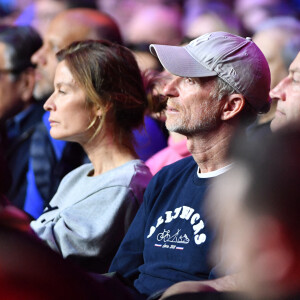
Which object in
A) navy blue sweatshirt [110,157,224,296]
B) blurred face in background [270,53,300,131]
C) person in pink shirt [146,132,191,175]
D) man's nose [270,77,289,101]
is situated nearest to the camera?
navy blue sweatshirt [110,157,224,296]

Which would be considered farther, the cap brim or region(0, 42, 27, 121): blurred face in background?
region(0, 42, 27, 121): blurred face in background

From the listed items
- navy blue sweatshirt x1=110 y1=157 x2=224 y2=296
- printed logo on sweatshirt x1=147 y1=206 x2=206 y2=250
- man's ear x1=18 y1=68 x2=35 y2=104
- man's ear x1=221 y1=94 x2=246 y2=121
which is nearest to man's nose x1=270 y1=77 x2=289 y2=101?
man's ear x1=221 y1=94 x2=246 y2=121

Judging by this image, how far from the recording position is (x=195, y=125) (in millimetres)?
2533

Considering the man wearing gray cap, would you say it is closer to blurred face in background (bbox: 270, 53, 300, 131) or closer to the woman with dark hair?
blurred face in background (bbox: 270, 53, 300, 131)

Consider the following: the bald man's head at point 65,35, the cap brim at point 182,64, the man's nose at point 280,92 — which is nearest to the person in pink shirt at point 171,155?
the man's nose at point 280,92

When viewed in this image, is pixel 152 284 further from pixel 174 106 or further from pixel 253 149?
pixel 253 149

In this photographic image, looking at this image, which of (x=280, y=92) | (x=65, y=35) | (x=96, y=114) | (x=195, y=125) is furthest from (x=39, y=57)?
(x=195, y=125)

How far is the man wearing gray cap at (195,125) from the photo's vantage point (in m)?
2.42

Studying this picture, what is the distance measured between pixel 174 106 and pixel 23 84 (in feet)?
7.88

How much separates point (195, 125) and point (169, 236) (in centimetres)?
46

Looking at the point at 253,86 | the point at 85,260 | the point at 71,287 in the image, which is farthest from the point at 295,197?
the point at 85,260

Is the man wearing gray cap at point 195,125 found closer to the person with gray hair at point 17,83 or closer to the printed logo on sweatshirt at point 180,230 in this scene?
the printed logo on sweatshirt at point 180,230

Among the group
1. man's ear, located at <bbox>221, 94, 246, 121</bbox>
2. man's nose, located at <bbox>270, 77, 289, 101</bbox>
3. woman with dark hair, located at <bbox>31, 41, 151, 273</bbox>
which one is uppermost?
man's ear, located at <bbox>221, 94, 246, 121</bbox>

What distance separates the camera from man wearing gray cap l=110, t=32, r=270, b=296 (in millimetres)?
2420
